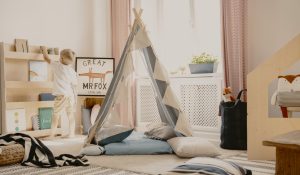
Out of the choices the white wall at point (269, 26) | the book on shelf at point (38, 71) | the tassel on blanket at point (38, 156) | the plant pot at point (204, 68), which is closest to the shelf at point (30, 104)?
the book on shelf at point (38, 71)

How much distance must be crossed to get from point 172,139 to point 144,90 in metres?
1.74

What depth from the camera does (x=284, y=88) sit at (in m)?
3.37

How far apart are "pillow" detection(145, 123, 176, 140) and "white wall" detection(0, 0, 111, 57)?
197cm

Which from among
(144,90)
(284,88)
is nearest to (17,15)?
(144,90)

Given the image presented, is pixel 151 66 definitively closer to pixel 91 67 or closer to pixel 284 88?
pixel 284 88

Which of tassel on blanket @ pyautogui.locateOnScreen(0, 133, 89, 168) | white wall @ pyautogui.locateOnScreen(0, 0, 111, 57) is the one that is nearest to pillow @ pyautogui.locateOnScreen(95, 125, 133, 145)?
tassel on blanket @ pyautogui.locateOnScreen(0, 133, 89, 168)

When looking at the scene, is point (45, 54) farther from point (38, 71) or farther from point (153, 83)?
point (153, 83)

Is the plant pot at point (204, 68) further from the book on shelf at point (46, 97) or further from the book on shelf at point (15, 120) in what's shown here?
the book on shelf at point (15, 120)

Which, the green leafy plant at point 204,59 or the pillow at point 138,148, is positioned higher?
the green leafy plant at point 204,59

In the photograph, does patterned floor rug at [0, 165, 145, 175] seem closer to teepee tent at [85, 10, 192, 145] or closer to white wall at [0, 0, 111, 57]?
teepee tent at [85, 10, 192, 145]

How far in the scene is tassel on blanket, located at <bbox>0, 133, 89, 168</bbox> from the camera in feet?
10.00

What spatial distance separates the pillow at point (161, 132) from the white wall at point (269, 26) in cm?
125

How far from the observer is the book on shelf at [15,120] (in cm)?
442

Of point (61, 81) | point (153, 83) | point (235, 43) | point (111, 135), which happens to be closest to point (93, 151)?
point (111, 135)
